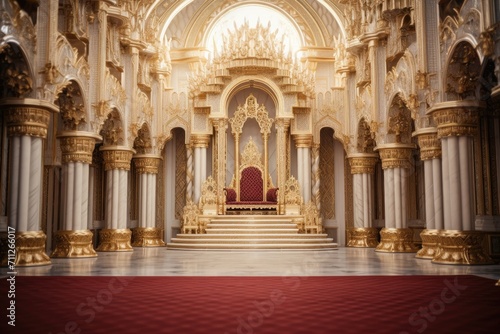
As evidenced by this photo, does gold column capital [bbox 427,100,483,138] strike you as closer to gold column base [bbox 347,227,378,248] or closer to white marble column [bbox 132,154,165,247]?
gold column base [bbox 347,227,378,248]

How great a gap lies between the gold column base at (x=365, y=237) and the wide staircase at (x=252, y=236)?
189 centimetres

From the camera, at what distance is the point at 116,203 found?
16547 mm

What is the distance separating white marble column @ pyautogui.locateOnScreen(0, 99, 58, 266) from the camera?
10367 mm

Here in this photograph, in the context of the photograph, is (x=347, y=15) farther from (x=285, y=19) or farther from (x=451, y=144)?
(x=451, y=144)

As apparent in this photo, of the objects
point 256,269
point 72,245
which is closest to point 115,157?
point 72,245

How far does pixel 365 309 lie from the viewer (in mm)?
5270

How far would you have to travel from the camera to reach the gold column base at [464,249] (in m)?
10.6

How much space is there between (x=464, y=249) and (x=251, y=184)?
1035 centimetres

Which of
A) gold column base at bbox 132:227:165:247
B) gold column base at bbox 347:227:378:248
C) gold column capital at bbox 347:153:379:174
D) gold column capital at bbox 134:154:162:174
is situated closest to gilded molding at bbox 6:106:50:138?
gold column capital at bbox 134:154:162:174

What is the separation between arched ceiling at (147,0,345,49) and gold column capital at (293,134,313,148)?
13.4ft

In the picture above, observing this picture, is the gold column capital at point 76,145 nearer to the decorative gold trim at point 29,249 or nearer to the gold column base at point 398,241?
the decorative gold trim at point 29,249

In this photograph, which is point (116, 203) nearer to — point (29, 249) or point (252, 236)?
point (252, 236)

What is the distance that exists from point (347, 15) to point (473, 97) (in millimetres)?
8672

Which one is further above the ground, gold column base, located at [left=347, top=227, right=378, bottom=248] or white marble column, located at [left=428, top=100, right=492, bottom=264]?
white marble column, located at [left=428, top=100, right=492, bottom=264]
